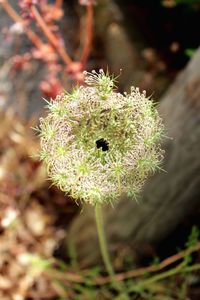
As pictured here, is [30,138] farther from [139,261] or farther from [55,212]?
[139,261]

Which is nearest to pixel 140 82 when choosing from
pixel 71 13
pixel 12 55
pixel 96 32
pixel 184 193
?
pixel 96 32

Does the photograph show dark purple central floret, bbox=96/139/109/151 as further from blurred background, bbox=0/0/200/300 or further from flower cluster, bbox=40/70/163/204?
blurred background, bbox=0/0/200/300

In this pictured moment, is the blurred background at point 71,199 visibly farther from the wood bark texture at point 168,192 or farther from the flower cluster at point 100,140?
the flower cluster at point 100,140

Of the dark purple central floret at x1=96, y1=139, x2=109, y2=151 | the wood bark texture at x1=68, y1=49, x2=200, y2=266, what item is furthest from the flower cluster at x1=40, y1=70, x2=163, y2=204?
the wood bark texture at x1=68, y1=49, x2=200, y2=266

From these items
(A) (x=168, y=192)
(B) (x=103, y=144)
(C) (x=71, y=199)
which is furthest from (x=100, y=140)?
(C) (x=71, y=199)

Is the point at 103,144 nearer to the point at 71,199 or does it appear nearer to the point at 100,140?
the point at 100,140
